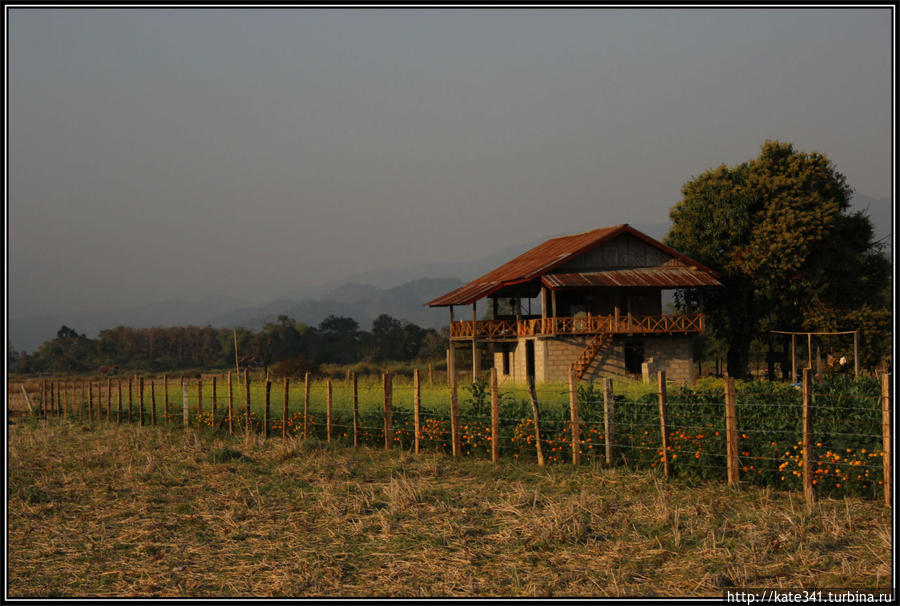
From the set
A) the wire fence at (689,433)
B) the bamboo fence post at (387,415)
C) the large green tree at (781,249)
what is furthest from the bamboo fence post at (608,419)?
the large green tree at (781,249)

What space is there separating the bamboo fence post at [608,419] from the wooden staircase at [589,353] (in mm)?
22404

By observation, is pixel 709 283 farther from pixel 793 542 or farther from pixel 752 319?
pixel 793 542

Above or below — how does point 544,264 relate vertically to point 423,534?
above

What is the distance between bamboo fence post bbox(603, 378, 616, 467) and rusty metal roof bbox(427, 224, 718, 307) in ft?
74.6

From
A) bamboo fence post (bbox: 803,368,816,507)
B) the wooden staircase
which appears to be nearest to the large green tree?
the wooden staircase

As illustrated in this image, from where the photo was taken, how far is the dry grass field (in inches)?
303

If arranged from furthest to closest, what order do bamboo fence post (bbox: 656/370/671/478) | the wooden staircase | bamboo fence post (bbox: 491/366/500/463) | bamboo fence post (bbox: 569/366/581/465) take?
1. the wooden staircase
2. bamboo fence post (bbox: 491/366/500/463)
3. bamboo fence post (bbox: 569/366/581/465)
4. bamboo fence post (bbox: 656/370/671/478)

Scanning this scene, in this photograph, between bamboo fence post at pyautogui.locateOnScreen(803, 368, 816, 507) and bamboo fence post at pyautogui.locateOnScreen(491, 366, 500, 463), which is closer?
bamboo fence post at pyautogui.locateOnScreen(803, 368, 816, 507)

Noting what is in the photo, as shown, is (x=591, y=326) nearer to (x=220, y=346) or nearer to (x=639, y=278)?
(x=639, y=278)

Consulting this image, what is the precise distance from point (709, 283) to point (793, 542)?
29836mm

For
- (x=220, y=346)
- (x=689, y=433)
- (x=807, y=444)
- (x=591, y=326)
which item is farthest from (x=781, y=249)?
(x=220, y=346)

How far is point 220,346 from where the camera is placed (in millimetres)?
110250

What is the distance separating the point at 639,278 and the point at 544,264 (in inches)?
164

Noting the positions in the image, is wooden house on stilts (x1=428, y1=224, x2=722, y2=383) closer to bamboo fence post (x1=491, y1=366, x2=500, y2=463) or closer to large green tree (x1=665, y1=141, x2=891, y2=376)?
large green tree (x1=665, y1=141, x2=891, y2=376)
